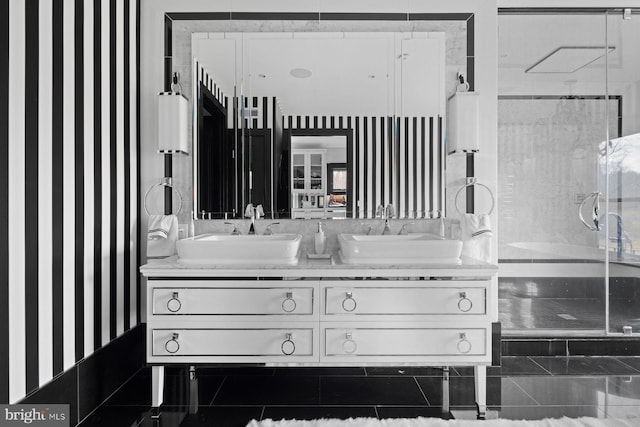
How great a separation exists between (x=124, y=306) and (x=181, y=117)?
119 cm

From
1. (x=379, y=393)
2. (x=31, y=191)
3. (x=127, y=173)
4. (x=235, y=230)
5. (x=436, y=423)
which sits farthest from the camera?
(x=235, y=230)

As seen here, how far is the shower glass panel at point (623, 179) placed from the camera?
2.82 m

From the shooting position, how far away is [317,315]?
1947 mm

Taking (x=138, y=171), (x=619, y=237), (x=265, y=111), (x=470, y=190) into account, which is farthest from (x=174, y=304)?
(x=619, y=237)

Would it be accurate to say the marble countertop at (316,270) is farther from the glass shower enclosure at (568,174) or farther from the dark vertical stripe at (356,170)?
the glass shower enclosure at (568,174)

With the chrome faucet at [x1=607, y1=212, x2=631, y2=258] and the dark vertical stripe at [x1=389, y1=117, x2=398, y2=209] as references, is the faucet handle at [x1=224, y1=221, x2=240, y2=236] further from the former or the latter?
the chrome faucet at [x1=607, y1=212, x2=631, y2=258]

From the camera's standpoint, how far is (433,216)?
2.61 metres

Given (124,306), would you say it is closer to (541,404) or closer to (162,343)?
(162,343)

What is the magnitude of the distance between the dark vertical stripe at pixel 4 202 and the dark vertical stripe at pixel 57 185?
25 cm

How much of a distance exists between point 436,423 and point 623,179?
2.20m

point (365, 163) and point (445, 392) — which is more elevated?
point (365, 163)

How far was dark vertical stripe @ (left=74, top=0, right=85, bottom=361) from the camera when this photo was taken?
6.37ft

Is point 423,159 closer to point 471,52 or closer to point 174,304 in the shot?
point 471,52

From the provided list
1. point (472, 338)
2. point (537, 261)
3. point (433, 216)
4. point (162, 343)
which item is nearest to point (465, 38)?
point (433, 216)
